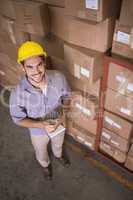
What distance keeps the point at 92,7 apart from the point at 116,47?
0.37m

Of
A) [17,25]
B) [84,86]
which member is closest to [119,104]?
[84,86]

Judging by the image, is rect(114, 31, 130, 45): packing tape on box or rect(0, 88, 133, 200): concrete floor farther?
rect(0, 88, 133, 200): concrete floor

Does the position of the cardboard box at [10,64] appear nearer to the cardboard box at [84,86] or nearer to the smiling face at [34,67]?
the cardboard box at [84,86]

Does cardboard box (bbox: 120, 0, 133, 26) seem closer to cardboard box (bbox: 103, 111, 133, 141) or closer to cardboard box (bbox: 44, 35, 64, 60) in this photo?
cardboard box (bbox: 44, 35, 64, 60)

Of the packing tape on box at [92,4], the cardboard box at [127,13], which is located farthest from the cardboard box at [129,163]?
the packing tape on box at [92,4]

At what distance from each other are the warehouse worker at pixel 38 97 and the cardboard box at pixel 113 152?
587 mm

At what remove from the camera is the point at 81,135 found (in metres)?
2.70

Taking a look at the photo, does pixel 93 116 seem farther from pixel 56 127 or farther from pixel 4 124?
pixel 4 124

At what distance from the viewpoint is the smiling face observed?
1.67 metres

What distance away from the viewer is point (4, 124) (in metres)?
3.23

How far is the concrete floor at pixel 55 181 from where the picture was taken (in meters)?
2.42

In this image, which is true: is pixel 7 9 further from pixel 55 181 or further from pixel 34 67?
pixel 55 181

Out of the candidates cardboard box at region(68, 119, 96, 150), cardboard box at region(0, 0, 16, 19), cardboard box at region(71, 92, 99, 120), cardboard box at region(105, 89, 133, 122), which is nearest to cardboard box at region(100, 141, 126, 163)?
cardboard box at region(68, 119, 96, 150)

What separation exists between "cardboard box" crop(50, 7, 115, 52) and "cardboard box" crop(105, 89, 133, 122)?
43 centimetres
